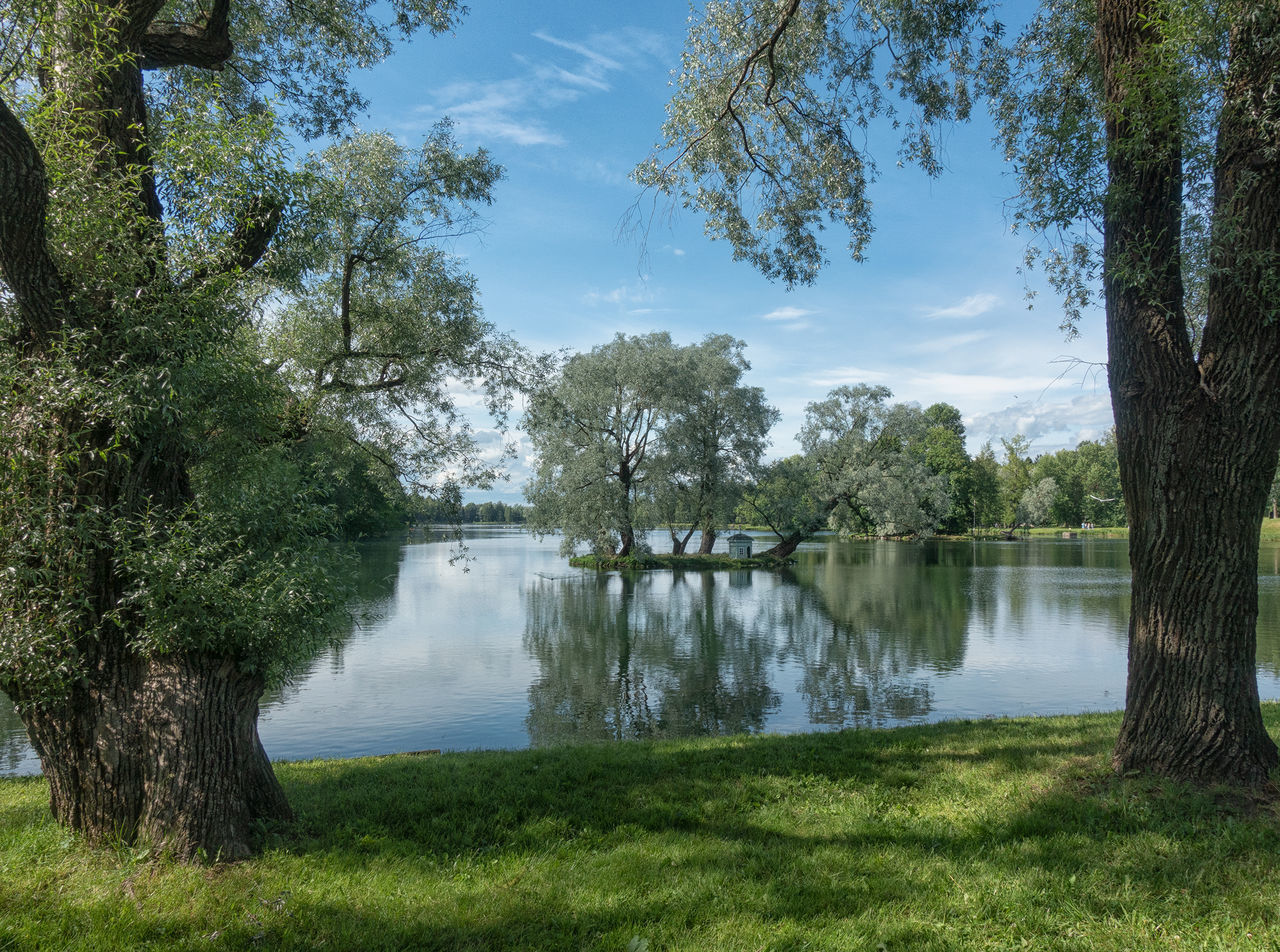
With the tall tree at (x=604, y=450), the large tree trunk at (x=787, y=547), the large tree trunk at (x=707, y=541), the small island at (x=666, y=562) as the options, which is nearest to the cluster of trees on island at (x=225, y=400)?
the tall tree at (x=604, y=450)

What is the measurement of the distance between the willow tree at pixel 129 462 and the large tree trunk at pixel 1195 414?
6289 millimetres

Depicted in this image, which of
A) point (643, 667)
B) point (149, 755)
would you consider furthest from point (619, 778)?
point (643, 667)

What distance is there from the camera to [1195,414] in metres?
5.29

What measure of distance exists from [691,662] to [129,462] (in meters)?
12.1

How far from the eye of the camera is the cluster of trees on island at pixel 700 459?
110 feet

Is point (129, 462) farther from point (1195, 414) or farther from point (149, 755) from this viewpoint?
point (1195, 414)

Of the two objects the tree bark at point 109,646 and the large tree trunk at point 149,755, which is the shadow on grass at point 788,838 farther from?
the tree bark at point 109,646

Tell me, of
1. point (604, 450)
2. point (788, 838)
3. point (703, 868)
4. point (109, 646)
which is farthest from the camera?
point (604, 450)

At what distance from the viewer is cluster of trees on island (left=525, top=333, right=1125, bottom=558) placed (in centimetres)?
3353

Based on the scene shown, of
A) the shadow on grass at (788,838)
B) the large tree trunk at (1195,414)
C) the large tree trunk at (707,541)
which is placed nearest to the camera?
the shadow on grass at (788,838)

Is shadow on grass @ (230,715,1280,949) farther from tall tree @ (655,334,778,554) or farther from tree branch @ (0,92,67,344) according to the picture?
tall tree @ (655,334,778,554)

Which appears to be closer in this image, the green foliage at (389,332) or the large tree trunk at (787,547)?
the green foliage at (389,332)

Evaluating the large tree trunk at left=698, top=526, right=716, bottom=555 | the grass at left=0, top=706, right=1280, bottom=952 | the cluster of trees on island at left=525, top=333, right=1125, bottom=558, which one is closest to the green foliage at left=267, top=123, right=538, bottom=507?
the grass at left=0, top=706, right=1280, bottom=952

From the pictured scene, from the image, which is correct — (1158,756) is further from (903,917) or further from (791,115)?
(791,115)
